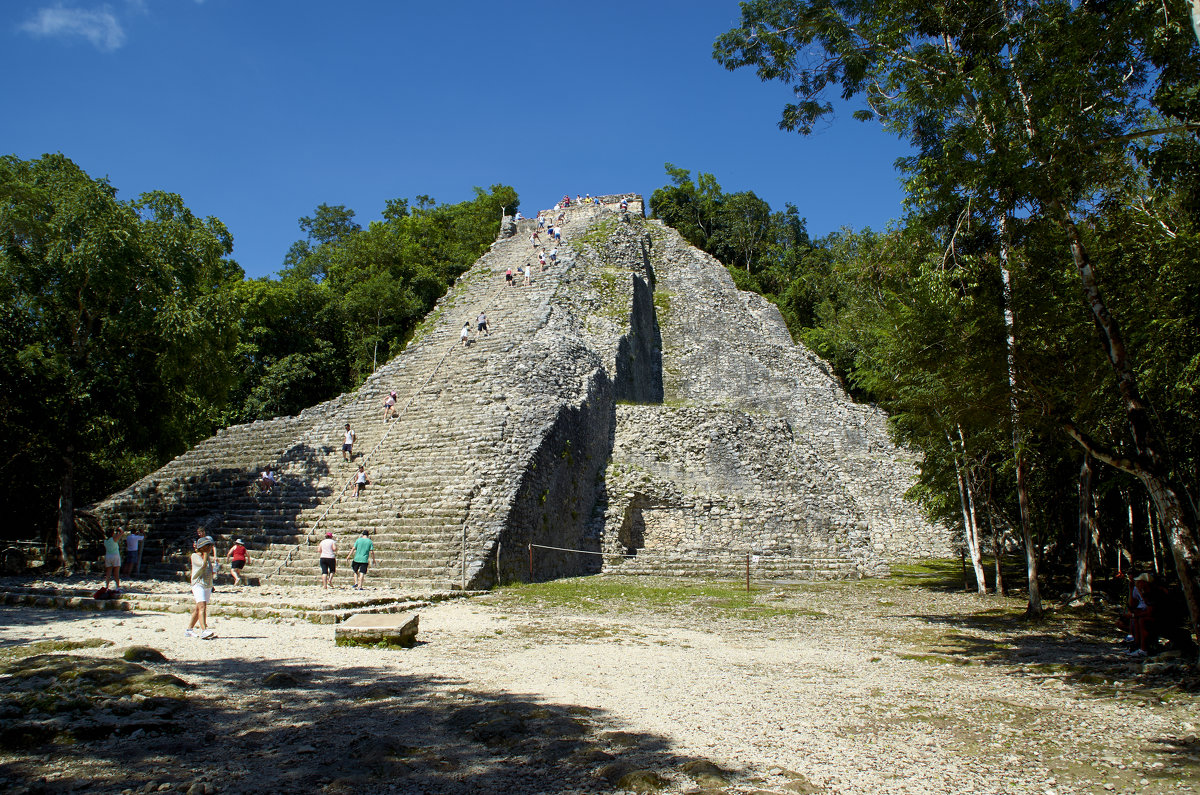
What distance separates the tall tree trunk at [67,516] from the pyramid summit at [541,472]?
5.45ft

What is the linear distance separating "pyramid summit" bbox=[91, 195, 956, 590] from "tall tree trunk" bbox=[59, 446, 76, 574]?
5.45ft

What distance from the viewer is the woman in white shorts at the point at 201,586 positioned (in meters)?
7.74

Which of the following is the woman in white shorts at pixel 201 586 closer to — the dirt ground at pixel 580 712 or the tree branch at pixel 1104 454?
the dirt ground at pixel 580 712

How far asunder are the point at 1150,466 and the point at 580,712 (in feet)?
18.5

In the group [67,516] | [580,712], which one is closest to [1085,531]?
[580,712]

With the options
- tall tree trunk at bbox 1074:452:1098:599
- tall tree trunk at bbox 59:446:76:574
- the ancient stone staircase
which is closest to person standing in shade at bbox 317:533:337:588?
the ancient stone staircase

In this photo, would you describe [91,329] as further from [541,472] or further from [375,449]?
A: [541,472]

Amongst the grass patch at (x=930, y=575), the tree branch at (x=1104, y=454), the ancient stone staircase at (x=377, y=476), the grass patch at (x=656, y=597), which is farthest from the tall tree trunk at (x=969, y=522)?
the ancient stone staircase at (x=377, y=476)

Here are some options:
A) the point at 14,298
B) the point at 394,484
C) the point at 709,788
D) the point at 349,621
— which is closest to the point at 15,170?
the point at 14,298

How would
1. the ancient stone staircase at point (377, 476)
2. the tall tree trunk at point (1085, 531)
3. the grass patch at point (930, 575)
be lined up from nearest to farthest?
the tall tree trunk at point (1085, 531), the ancient stone staircase at point (377, 476), the grass patch at point (930, 575)

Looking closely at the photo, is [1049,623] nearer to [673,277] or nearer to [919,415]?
[919,415]

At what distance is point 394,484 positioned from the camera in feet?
50.2

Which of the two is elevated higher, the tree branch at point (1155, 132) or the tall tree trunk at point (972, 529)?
the tree branch at point (1155, 132)

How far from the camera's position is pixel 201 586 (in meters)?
7.84
